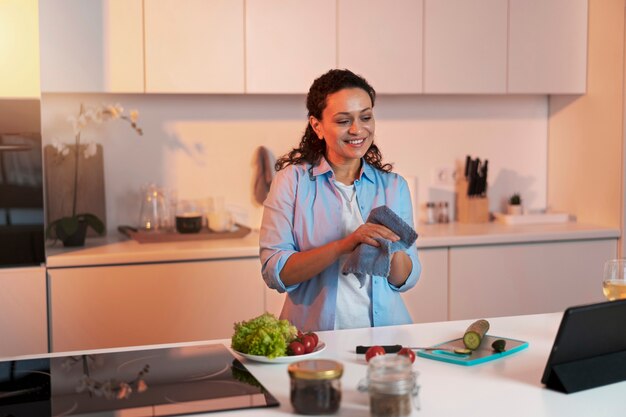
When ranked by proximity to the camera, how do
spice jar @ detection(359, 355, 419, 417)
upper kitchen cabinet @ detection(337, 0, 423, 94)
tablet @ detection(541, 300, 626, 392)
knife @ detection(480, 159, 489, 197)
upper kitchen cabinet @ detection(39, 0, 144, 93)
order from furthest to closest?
knife @ detection(480, 159, 489, 197)
upper kitchen cabinet @ detection(337, 0, 423, 94)
upper kitchen cabinet @ detection(39, 0, 144, 93)
tablet @ detection(541, 300, 626, 392)
spice jar @ detection(359, 355, 419, 417)

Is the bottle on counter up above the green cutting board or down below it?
above

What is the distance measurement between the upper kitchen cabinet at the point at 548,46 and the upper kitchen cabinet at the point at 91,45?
184 centimetres

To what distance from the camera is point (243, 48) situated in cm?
388

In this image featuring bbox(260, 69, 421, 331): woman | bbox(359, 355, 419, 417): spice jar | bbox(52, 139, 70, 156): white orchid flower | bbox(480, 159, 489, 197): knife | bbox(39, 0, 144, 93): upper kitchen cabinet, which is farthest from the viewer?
bbox(480, 159, 489, 197): knife

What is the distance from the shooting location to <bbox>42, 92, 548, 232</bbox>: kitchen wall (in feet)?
13.5

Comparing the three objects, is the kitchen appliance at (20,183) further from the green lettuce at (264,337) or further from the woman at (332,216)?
the green lettuce at (264,337)

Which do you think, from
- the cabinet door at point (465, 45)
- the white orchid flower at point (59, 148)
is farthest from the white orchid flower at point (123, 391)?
the cabinet door at point (465, 45)

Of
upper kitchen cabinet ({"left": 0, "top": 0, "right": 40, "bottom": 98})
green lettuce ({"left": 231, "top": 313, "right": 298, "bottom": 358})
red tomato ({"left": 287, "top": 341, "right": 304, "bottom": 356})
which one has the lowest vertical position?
red tomato ({"left": 287, "top": 341, "right": 304, "bottom": 356})

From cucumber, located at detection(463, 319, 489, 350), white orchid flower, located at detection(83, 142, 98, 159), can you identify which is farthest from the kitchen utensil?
cucumber, located at detection(463, 319, 489, 350)

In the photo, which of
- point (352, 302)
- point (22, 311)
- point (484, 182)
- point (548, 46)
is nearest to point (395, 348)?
point (352, 302)

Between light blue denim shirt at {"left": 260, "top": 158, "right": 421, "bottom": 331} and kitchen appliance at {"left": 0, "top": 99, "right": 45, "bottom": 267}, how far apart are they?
3.80 feet

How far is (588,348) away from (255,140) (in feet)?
8.70

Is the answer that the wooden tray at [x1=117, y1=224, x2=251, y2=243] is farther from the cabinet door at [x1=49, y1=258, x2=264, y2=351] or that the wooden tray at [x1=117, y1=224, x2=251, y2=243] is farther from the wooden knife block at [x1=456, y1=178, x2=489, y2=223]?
the wooden knife block at [x1=456, y1=178, x2=489, y2=223]

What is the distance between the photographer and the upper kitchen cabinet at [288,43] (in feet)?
12.8
